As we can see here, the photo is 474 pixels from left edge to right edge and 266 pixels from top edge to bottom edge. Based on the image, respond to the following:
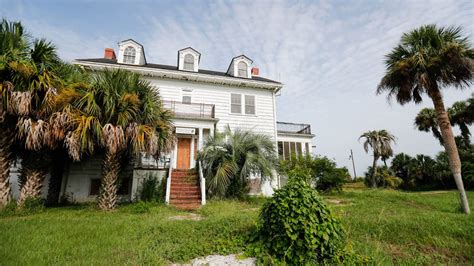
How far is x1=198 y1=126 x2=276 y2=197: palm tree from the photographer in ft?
34.3

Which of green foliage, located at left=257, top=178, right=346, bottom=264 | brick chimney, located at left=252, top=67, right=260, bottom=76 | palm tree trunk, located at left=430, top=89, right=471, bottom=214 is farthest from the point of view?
brick chimney, located at left=252, top=67, right=260, bottom=76

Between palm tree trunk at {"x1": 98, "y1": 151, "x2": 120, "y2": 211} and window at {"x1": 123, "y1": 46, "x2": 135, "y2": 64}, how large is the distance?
825 centimetres

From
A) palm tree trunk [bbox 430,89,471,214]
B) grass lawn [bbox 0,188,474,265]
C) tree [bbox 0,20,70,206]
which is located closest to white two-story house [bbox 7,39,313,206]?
tree [bbox 0,20,70,206]

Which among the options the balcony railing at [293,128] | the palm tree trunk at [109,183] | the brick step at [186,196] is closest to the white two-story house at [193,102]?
the balcony railing at [293,128]

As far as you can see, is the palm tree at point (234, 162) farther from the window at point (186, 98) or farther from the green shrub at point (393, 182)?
the green shrub at point (393, 182)

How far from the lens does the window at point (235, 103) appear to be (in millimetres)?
14938

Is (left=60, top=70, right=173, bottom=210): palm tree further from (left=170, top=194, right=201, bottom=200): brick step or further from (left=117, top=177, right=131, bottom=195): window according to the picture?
(left=117, top=177, right=131, bottom=195): window

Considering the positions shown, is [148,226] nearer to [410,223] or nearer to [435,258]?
[435,258]

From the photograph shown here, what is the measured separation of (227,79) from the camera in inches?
585

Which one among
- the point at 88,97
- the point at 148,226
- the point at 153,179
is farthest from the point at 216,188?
the point at 88,97

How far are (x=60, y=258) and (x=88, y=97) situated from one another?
630cm

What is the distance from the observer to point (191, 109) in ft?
45.3

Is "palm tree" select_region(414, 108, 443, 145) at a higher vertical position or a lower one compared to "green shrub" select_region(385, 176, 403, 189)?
higher

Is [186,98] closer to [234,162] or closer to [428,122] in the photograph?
[234,162]
